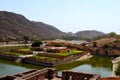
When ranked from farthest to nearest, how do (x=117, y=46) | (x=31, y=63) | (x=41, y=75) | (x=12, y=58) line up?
1. (x=117, y=46)
2. (x=12, y=58)
3. (x=31, y=63)
4. (x=41, y=75)

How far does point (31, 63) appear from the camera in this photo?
39594 mm

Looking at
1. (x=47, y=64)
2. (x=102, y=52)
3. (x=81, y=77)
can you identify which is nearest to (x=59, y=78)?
(x=81, y=77)

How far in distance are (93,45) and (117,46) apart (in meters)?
8.75

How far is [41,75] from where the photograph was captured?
11.2 metres

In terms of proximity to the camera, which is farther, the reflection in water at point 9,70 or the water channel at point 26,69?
the water channel at point 26,69

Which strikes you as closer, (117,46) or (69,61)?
(69,61)

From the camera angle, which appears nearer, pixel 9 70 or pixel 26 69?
pixel 9 70

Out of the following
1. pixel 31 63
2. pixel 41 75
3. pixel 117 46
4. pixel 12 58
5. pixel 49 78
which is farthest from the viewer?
pixel 117 46

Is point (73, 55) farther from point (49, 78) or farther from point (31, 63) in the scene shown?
point (49, 78)

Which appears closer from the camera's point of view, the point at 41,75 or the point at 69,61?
the point at 41,75

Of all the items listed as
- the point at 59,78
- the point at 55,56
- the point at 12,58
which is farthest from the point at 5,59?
the point at 59,78

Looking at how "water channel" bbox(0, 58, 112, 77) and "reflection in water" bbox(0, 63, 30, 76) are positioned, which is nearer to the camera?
"reflection in water" bbox(0, 63, 30, 76)

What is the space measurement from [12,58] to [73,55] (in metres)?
11.6

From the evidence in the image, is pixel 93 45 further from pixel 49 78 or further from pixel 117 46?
pixel 49 78
